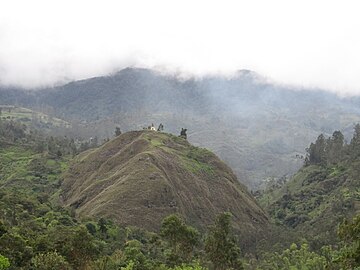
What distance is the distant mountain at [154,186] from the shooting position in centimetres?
10675

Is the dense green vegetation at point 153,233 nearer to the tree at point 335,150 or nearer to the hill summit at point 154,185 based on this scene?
the tree at point 335,150

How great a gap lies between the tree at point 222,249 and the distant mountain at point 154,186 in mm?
35581

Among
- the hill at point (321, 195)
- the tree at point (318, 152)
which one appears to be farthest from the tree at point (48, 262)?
the tree at point (318, 152)

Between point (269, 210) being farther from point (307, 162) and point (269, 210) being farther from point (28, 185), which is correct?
point (28, 185)

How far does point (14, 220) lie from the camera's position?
69938mm

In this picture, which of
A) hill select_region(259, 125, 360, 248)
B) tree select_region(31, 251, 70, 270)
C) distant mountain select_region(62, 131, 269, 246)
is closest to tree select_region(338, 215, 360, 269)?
tree select_region(31, 251, 70, 270)

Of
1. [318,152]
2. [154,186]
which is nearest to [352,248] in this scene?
[154,186]

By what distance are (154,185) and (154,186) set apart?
1.19ft

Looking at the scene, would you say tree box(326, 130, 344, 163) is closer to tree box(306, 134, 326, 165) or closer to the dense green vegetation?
the dense green vegetation

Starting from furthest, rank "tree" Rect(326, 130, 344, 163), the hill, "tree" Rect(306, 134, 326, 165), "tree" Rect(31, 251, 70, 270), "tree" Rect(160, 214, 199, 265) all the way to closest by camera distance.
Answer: "tree" Rect(306, 134, 326, 165) < "tree" Rect(326, 130, 344, 163) < the hill < "tree" Rect(160, 214, 199, 265) < "tree" Rect(31, 251, 70, 270)

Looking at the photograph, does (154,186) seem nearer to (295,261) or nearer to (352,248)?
(295,261)

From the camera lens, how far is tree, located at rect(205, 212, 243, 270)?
65812mm

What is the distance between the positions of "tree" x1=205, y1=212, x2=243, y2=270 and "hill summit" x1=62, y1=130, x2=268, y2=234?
117 ft

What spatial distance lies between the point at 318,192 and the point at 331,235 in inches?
1901
